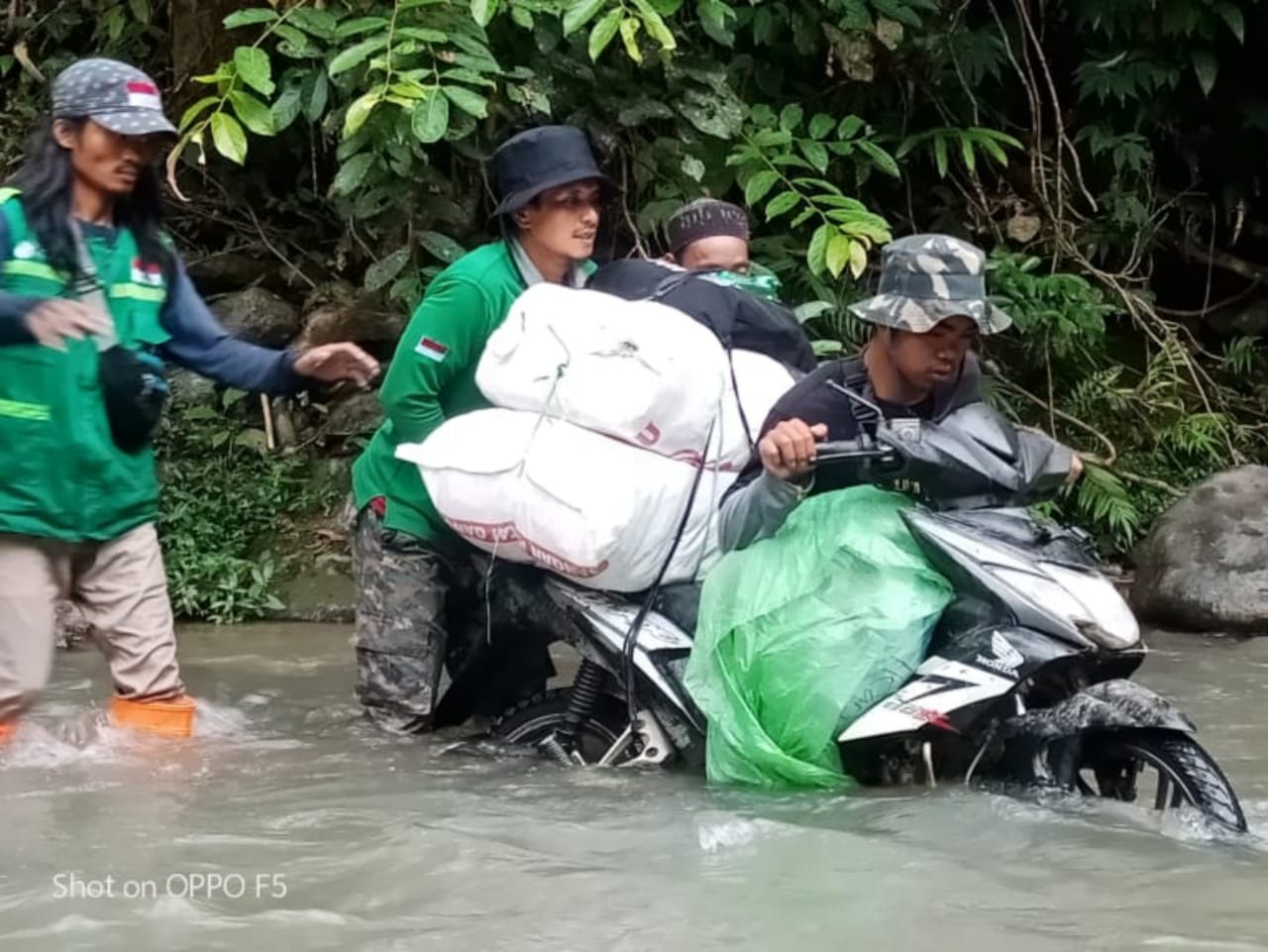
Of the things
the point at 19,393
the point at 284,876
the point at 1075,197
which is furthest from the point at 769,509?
the point at 1075,197

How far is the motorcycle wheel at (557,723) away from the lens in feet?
13.9

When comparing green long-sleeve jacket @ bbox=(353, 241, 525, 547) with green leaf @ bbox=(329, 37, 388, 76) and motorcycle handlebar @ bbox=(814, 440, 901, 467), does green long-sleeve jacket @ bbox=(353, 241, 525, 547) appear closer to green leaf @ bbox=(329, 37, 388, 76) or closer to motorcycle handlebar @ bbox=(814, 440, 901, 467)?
motorcycle handlebar @ bbox=(814, 440, 901, 467)

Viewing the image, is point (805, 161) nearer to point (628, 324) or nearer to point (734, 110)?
point (734, 110)

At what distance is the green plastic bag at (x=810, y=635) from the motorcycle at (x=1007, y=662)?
0.05 meters

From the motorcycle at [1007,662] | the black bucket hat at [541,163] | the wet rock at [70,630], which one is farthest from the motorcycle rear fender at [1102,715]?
the wet rock at [70,630]

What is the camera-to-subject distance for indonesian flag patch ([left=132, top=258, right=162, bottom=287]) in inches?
167

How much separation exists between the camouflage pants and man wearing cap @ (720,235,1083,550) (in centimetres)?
91

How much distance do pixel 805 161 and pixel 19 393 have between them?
11.7 ft

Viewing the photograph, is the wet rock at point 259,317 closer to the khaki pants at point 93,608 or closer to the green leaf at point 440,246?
the green leaf at point 440,246

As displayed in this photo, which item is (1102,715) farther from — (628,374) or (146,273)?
(146,273)

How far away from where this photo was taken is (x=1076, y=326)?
25.0 ft

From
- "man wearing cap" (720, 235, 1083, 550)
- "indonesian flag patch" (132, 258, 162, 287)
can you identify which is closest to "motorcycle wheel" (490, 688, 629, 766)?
"man wearing cap" (720, 235, 1083, 550)

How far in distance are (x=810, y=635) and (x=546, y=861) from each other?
730 millimetres

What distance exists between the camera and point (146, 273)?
14.0 ft
